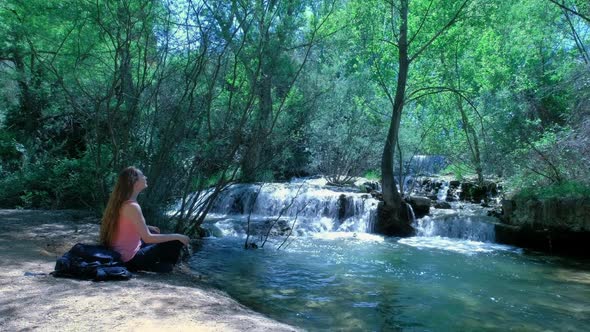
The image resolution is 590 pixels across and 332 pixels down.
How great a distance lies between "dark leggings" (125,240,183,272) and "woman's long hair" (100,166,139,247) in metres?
0.45

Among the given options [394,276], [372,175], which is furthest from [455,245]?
[372,175]

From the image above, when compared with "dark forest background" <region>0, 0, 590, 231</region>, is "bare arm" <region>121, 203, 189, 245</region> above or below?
below

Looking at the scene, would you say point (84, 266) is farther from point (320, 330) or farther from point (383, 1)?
point (383, 1)

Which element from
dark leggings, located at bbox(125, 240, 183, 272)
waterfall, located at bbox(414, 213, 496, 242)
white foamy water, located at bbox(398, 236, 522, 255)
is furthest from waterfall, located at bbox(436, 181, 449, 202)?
dark leggings, located at bbox(125, 240, 183, 272)

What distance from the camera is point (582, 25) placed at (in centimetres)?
1806

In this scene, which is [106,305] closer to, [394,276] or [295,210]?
[394,276]

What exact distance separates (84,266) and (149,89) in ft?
16.3

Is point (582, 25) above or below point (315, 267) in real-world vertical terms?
above

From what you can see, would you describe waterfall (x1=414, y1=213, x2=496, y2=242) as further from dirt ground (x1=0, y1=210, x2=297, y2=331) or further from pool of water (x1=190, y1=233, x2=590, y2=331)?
dirt ground (x1=0, y1=210, x2=297, y2=331)

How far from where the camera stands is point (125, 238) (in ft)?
15.1

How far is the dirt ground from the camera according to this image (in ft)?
10.4

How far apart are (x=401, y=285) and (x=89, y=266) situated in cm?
451

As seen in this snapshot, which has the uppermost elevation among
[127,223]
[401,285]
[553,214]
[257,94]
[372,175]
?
[257,94]

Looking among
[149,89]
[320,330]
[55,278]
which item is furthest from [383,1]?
[55,278]
